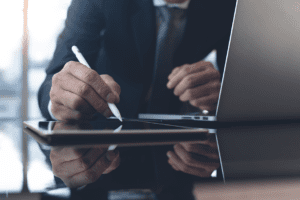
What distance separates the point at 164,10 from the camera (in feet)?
3.70

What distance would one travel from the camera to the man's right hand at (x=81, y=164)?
12 cm

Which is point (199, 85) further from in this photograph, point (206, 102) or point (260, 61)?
point (260, 61)

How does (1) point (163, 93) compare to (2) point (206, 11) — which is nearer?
(1) point (163, 93)

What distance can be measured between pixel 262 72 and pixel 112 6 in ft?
3.01

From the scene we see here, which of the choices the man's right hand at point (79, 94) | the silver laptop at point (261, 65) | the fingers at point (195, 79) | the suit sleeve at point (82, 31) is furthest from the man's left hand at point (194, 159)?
the suit sleeve at point (82, 31)

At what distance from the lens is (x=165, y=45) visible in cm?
110

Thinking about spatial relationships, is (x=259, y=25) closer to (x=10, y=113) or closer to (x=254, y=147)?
(x=254, y=147)

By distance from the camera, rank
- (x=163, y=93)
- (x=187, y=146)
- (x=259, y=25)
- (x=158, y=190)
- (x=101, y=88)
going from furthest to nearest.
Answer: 1. (x=163, y=93)
2. (x=101, y=88)
3. (x=259, y=25)
4. (x=187, y=146)
5. (x=158, y=190)

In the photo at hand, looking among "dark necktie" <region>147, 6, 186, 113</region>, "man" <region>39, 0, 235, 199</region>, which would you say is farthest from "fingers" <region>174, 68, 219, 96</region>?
"dark necktie" <region>147, 6, 186, 113</region>

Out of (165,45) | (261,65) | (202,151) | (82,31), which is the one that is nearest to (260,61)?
(261,65)

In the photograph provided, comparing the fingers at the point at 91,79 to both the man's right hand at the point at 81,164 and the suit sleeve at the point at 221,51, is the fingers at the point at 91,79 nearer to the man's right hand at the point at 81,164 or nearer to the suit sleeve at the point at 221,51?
the man's right hand at the point at 81,164

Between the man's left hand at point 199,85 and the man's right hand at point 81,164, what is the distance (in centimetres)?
59

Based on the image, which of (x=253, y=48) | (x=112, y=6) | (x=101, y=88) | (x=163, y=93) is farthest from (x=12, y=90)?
(x=253, y=48)

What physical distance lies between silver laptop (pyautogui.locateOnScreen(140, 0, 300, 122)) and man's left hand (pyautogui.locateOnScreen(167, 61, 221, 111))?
33 cm
